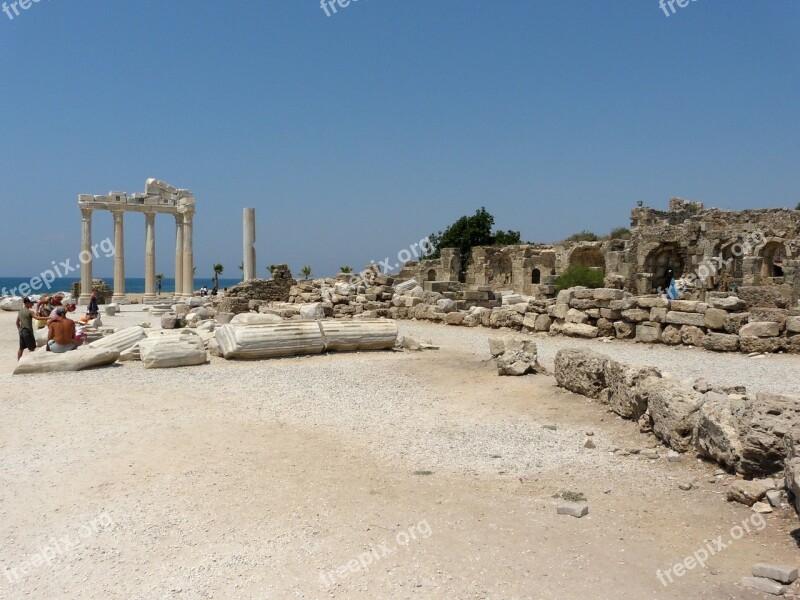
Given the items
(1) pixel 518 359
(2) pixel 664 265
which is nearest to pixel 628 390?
(1) pixel 518 359

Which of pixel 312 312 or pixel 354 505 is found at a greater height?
pixel 312 312

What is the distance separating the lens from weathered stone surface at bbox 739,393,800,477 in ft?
14.6

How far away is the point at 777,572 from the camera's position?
328 cm

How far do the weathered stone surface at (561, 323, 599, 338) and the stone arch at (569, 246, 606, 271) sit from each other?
68.6ft

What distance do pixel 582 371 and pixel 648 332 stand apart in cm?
549

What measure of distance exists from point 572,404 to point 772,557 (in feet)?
12.2

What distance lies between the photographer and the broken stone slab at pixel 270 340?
36.2ft

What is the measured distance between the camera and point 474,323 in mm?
16484

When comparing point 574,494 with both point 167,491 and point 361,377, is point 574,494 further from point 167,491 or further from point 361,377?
point 361,377

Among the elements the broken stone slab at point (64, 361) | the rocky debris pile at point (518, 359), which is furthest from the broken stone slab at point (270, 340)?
the rocky debris pile at point (518, 359)

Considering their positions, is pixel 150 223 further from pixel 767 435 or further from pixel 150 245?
pixel 767 435

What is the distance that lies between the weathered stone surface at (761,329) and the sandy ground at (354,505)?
17.4 feet

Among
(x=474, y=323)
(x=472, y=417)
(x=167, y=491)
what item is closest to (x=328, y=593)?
(x=167, y=491)

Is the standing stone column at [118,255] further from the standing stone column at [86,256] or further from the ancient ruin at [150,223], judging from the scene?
the standing stone column at [86,256]
